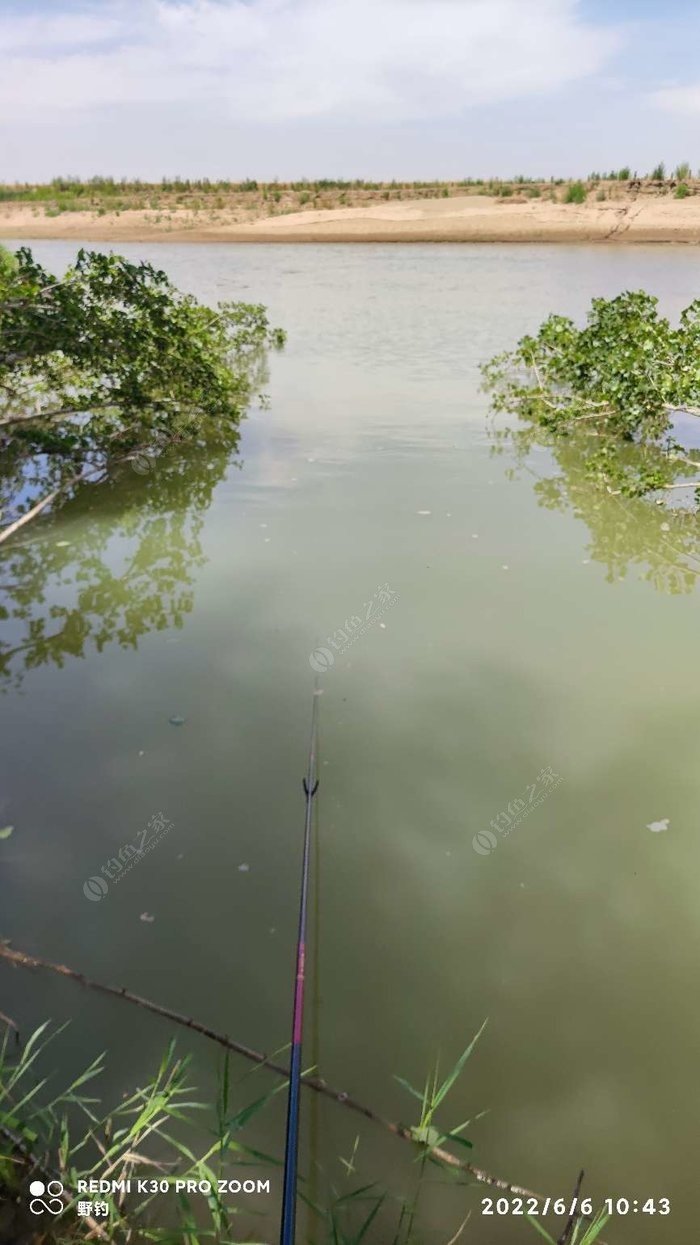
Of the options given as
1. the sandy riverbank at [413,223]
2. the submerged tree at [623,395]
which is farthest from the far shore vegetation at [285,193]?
the submerged tree at [623,395]

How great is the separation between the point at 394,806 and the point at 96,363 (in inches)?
262

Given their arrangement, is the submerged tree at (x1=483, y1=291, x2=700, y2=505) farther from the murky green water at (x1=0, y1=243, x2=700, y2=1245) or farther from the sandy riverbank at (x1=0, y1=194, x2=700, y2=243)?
the sandy riverbank at (x1=0, y1=194, x2=700, y2=243)

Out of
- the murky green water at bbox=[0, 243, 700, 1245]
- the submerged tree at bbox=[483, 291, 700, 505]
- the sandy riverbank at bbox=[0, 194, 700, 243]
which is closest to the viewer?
the murky green water at bbox=[0, 243, 700, 1245]

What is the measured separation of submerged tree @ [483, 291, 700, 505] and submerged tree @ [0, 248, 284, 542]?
4.11 metres

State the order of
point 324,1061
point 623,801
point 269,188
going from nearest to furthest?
1. point 324,1061
2. point 623,801
3. point 269,188

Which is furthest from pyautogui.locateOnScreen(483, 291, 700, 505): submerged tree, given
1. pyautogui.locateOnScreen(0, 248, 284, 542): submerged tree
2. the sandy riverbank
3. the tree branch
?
the sandy riverbank

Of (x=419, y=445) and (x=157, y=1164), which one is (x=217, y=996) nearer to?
(x=157, y=1164)

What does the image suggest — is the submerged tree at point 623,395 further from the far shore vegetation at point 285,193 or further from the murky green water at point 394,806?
the far shore vegetation at point 285,193

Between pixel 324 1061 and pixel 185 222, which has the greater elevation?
pixel 185 222

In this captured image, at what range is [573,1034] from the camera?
8.55ft

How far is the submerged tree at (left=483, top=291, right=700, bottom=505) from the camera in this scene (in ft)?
23.6

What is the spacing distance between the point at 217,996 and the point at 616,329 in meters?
8.96

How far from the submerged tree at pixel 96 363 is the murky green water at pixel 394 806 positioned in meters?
1.14

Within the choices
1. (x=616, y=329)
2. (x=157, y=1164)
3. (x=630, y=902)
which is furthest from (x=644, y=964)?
(x=616, y=329)
